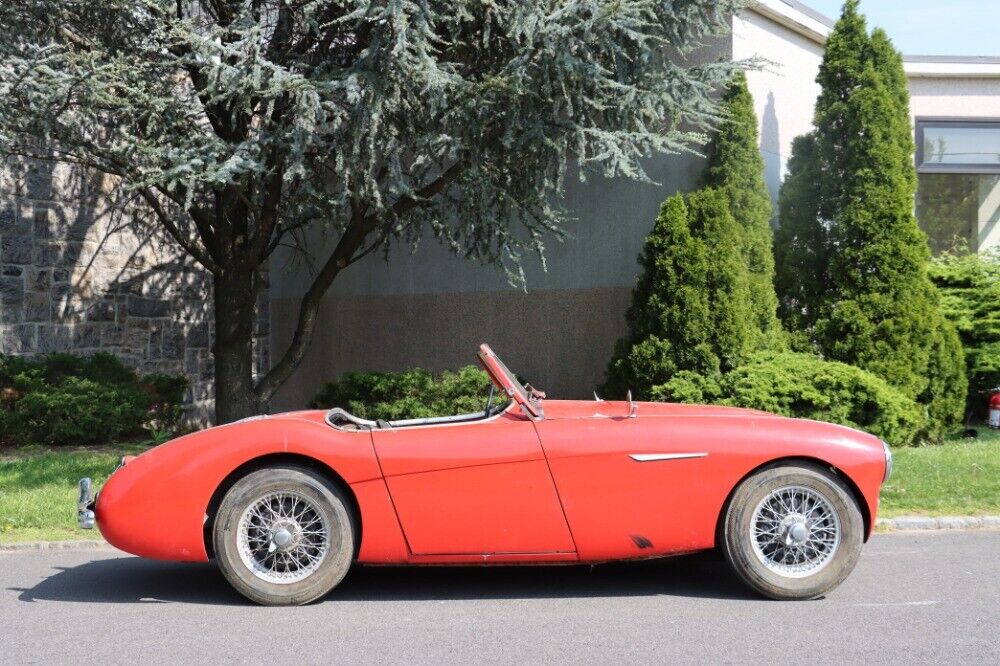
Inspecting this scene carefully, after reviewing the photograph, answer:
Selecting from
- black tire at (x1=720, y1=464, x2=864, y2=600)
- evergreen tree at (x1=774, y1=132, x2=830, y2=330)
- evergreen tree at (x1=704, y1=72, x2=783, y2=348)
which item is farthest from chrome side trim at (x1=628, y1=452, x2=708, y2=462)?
evergreen tree at (x1=774, y1=132, x2=830, y2=330)

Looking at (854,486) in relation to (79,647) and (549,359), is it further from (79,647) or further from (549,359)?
(549,359)

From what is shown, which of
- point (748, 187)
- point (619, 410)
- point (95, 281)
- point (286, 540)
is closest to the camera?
point (286, 540)

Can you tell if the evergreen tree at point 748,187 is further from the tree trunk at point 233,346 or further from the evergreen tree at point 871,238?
the tree trunk at point 233,346

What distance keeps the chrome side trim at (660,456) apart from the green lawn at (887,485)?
3078 millimetres

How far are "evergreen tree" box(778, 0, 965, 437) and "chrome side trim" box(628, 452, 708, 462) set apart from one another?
279 inches

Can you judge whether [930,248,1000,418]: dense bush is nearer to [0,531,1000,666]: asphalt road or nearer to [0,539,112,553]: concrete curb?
[0,531,1000,666]: asphalt road

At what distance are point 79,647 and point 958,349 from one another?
10574 millimetres

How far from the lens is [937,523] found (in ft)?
25.2

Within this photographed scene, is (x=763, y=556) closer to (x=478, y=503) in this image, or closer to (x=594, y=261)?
(x=478, y=503)

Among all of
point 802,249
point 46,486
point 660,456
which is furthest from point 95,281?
point 660,456

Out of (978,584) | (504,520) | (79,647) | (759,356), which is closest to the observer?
(79,647)

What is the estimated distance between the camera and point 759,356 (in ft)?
38.2

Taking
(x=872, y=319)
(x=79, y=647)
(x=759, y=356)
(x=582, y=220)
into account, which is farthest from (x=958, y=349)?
A: (x=79, y=647)

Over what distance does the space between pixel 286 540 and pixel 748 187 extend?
8511 millimetres
